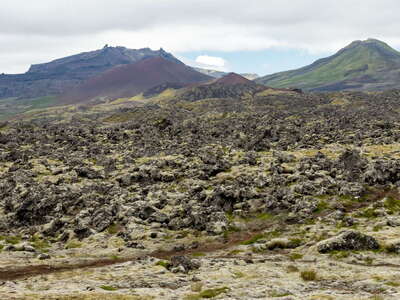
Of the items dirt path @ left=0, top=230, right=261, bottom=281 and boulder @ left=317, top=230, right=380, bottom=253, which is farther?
boulder @ left=317, top=230, right=380, bottom=253

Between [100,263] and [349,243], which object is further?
[100,263]

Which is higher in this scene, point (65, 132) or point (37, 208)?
point (65, 132)

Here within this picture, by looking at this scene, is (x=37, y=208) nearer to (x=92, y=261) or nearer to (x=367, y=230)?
(x=92, y=261)

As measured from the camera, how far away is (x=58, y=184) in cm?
8244

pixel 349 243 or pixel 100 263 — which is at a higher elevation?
pixel 349 243

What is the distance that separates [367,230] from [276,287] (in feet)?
76.3

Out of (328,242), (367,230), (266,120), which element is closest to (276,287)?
(328,242)

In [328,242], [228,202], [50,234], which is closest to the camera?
[328,242]

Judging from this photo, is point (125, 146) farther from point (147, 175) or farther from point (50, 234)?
point (50, 234)

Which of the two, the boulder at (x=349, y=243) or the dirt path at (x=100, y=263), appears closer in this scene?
the dirt path at (x=100, y=263)

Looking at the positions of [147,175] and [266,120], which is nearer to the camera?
[147,175]

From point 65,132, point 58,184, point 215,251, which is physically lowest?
point 215,251

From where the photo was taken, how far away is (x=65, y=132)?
14875 cm

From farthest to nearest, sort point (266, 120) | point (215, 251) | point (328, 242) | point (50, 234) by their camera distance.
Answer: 1. point (266, 120)
2. point (50, 234)
3. point (215, 251)
4. point (328, 242)
